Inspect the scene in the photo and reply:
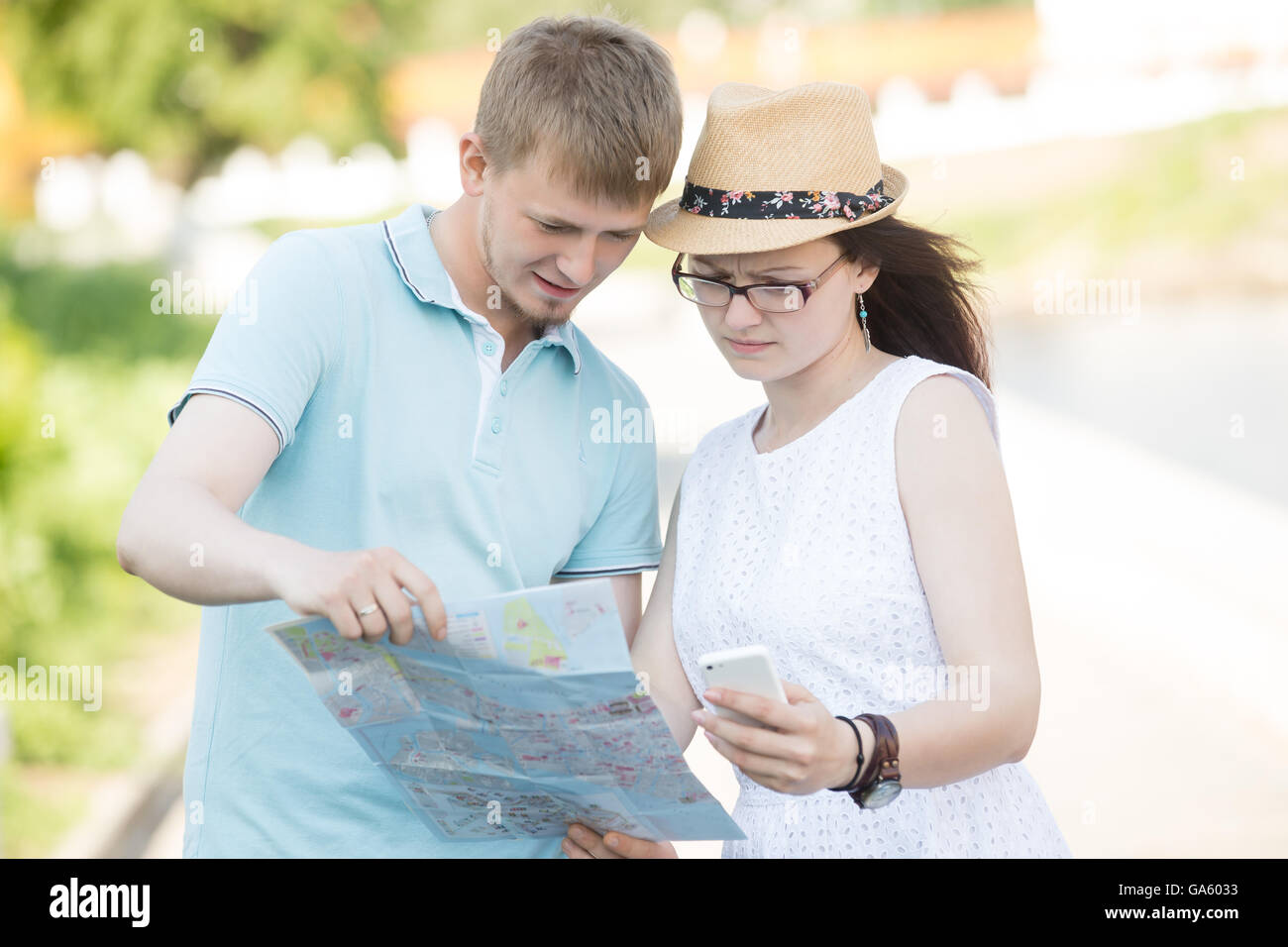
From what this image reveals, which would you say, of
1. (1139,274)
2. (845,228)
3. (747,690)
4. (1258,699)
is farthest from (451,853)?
(1139,274)

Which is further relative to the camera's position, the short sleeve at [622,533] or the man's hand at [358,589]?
the short sleeve at [622,533]

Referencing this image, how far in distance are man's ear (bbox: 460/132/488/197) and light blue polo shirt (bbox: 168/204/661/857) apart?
0.41 ft

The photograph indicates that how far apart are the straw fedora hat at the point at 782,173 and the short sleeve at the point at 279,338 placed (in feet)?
1.91

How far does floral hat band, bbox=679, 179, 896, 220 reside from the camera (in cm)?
242

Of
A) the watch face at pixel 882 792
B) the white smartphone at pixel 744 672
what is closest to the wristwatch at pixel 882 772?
the watch face at pixel 882 792

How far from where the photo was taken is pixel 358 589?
5.90 feet

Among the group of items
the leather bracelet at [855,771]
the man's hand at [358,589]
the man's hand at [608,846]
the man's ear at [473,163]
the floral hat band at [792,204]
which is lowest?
the man's hand at [608,846]

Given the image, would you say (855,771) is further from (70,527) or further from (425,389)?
(70,527)

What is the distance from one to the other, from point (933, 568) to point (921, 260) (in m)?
0.64

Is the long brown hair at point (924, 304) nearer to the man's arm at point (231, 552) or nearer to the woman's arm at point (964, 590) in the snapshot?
the woman's arm at point (964, 590)

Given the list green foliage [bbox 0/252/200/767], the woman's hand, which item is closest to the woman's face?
the woman's hand

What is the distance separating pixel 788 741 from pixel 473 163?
118 centimetres

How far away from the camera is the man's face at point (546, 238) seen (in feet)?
7.68
